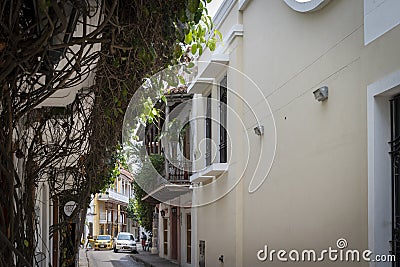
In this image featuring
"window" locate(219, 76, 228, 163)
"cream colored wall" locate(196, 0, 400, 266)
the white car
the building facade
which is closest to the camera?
"cream colored wall" locate(196, 0, 400, 266)

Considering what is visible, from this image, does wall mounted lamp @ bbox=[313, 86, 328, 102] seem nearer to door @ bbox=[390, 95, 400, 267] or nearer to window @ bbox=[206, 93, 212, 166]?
door @ bbox=[390, 95, 400, 267]

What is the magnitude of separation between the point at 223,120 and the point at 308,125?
591 cm

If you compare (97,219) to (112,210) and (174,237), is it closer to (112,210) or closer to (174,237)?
(112,210)

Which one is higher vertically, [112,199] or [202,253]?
[202,253]

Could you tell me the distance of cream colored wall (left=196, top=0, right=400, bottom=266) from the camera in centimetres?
643

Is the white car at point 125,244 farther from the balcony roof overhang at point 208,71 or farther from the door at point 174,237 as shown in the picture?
the balcony roof overhang at point 208,71

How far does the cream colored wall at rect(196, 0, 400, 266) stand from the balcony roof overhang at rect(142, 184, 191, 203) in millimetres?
8723

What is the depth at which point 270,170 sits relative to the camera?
10109 millimetres

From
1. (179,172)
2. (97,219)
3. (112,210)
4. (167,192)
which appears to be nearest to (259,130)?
(179,172)

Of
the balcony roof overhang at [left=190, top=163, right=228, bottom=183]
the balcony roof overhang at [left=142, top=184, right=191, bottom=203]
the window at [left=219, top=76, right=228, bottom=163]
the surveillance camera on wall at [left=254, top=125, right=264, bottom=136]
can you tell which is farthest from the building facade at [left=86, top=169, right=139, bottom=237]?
the surveillance camera on wall at [left=254, top=125, right=264, bottom=136]

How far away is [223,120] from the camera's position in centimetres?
1394

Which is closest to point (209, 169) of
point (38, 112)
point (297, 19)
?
point (297, 19)

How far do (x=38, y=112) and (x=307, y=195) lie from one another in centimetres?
365

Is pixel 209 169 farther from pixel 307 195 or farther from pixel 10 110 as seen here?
pixel 10 110
